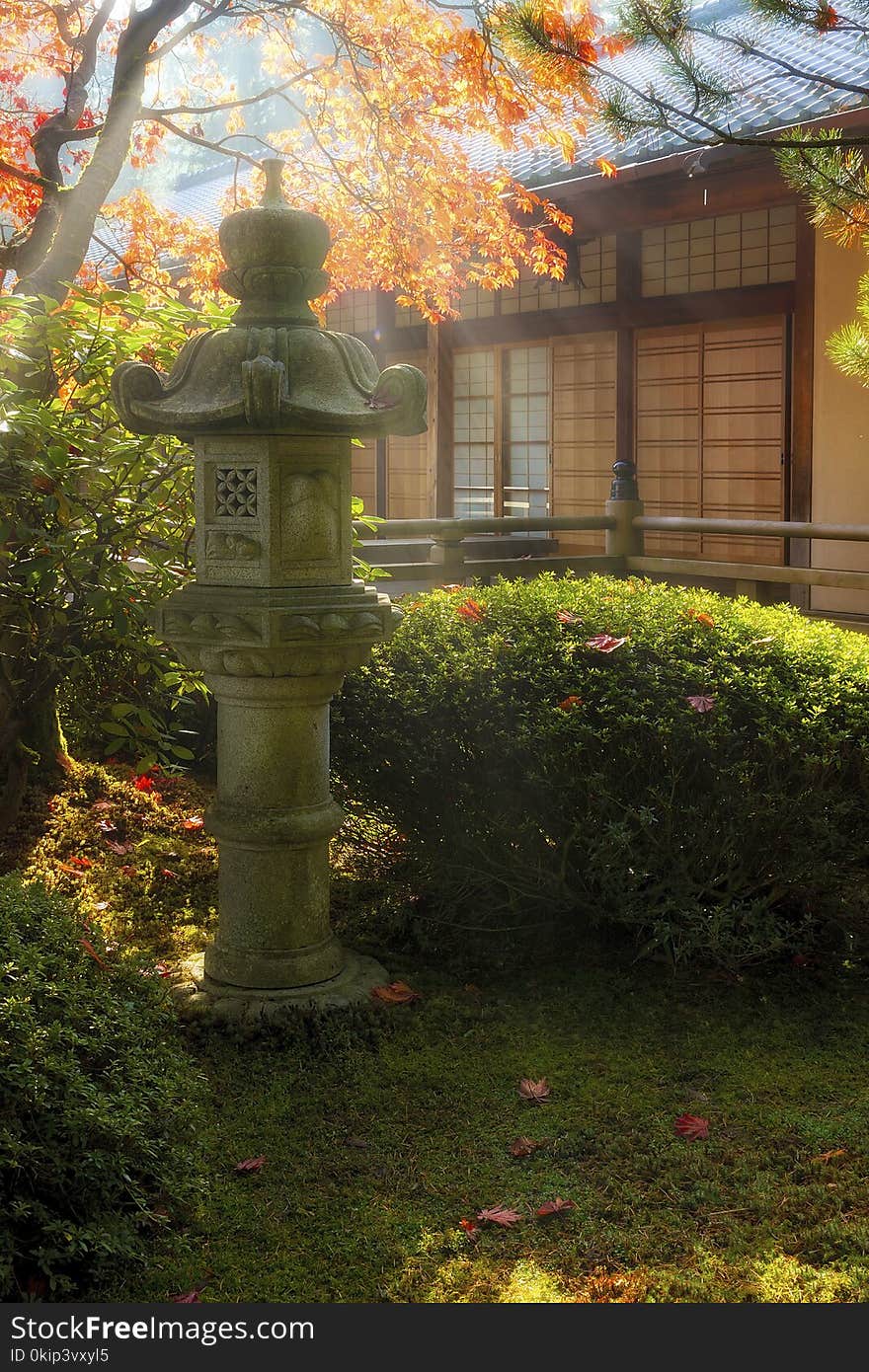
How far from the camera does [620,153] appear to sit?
861 cm

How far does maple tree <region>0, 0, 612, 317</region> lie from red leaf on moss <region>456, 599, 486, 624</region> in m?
2.47

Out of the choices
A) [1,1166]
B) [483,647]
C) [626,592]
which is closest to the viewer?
[1,1166]

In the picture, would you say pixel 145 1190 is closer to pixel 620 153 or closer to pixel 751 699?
pixel 751 699

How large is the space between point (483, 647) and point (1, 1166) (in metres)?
2.56

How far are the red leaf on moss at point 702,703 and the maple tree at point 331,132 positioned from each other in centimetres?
304

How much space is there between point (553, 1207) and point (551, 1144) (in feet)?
1.13

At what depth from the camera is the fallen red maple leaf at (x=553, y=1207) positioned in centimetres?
294

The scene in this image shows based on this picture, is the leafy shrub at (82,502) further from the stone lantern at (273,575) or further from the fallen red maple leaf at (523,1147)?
the fallen red maple leaf at (523,1147)

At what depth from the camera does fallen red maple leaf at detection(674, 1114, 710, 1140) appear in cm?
332

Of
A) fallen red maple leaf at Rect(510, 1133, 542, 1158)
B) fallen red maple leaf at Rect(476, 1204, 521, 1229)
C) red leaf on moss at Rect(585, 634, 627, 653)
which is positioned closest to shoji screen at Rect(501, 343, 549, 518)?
red leaf on moss at Rect(585, 634, 627, 653)

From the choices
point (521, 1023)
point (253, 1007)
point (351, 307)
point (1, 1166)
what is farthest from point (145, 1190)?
point (351, 307)

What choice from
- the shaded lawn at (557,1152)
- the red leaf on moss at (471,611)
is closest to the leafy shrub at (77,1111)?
the shaded lawn at (557,1152)

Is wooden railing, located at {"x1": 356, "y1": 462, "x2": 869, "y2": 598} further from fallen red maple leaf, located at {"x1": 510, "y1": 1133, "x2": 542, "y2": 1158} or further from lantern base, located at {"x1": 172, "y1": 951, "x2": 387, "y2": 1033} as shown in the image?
fallen red maple leaf, located at {"x1": 510, "y1": 1133, "x2": 542, "y2": 1158}

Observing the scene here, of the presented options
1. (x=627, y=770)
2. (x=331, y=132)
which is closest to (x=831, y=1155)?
(x=627, y=770)
